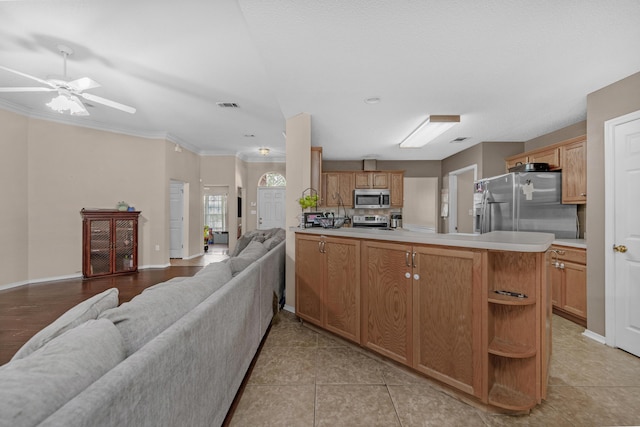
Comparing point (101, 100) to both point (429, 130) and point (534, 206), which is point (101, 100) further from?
point (534, 206)

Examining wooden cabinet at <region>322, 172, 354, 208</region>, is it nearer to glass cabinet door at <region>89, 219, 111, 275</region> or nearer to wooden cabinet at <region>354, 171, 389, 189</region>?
wooden cabinet at <region>354, 171, 389, 189</region>

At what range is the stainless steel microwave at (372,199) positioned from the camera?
5.98 m

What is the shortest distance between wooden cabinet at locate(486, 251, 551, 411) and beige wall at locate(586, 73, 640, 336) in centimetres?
157

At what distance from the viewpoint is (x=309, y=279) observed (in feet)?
8.91

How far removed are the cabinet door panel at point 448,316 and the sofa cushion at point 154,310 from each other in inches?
52.6

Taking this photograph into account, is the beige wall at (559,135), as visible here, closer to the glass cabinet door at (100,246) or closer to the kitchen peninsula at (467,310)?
the kitchen peninsula at (467,310)

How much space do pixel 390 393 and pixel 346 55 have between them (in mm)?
2472

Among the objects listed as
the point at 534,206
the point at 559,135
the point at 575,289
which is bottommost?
the point at 575,289

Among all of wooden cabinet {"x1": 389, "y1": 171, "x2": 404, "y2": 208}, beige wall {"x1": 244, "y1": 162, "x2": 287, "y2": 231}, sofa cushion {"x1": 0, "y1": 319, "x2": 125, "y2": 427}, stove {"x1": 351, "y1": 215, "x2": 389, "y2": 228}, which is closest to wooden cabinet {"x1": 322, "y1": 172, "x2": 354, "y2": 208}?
stove {"x1": 351, "y1": 215, "x2": 389, "y2": 228}

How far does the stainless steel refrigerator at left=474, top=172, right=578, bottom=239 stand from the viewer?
3.45 metres

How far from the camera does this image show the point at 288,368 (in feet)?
6.81

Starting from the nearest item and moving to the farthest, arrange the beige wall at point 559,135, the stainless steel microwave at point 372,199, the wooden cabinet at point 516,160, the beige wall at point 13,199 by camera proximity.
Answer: the beige wall at point 559,135 → the beige wall at point 13,199 → the wooden cabinet at point 516,160 → the stainless steel microwave at point 372,199

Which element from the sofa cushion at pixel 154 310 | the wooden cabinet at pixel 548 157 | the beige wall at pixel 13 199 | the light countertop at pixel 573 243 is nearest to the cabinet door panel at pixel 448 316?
the sofa cushion at pixel 154 310

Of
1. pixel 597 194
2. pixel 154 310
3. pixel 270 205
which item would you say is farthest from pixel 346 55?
pixel 270 205
